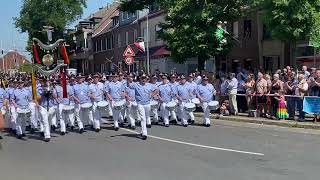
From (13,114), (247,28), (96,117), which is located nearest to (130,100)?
(96,117)

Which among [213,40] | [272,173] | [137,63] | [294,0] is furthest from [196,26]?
[137,63]

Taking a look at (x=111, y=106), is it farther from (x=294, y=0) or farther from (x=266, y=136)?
(x=294, y=0)

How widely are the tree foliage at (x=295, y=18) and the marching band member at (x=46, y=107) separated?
10.5m

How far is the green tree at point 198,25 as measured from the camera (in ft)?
83.1

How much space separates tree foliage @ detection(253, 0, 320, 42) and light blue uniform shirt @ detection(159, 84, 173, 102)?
6.20 m

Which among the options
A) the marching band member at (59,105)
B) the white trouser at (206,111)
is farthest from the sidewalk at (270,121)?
the marching band member at (59,105)

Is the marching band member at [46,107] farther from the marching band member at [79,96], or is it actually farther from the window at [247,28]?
the window at [247,28]

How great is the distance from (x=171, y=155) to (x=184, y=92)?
7364mm

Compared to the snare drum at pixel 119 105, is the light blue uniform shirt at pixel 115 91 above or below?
above

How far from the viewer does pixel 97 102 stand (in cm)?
1911

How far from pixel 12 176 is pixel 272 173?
192 inches

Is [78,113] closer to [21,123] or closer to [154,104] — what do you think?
[21,123]

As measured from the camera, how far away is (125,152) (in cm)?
1353

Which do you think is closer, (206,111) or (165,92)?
(206,111)
